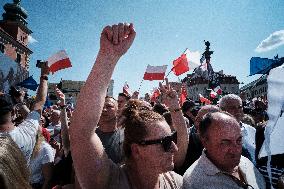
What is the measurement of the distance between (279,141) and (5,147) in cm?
165

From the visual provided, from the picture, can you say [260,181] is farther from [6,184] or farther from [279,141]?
[6,184]

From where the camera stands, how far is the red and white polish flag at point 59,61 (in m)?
5.91

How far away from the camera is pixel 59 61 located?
233 inches

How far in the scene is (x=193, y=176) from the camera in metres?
2.57

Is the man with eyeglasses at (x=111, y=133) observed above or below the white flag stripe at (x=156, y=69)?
below

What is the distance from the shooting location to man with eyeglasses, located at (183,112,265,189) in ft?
8.32

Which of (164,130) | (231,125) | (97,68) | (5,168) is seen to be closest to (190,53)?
(231,125)

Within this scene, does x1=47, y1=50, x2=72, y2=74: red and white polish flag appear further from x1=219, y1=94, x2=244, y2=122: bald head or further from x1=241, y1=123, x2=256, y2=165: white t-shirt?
x1=241, y1=123, x2=256, y2=165: white t-shirt

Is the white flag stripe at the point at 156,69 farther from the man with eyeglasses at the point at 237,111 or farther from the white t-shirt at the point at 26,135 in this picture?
the white t-shirt at the point at 26,135

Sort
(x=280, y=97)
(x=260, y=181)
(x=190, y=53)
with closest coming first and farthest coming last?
(x=280, y=97) < (x=260, y=181) < (x=190, y=53)

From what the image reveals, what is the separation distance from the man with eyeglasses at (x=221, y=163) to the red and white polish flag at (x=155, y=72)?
21.4 ft

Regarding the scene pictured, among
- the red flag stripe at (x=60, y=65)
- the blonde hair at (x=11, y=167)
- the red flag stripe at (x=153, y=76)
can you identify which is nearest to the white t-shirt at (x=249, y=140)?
the blonde hair at (x=11, y=167)

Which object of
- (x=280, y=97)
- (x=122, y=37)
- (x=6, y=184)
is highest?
(x=122, y=37)

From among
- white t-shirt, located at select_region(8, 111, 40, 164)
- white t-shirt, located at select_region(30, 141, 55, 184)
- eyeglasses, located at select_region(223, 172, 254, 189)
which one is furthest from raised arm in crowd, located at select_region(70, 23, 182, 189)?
white t-shirt, located at select_region(30, 141, 55, 184)
